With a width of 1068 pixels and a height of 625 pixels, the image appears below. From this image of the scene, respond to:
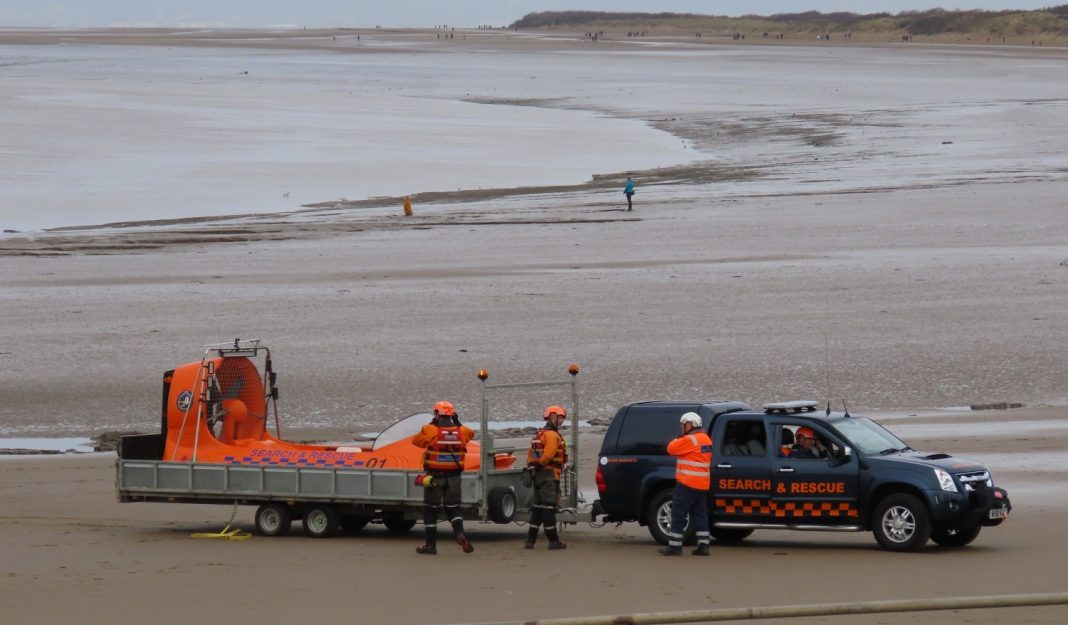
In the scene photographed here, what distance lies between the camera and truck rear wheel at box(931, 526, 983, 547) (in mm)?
14742

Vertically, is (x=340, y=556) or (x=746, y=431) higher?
(x=746, y=431)

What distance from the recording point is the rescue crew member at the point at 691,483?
14.7 meters

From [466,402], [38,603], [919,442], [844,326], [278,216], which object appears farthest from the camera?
[278,216]

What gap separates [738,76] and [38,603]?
101 m

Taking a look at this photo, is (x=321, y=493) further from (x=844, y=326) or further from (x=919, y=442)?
(x=844, y=326)

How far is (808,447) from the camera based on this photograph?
15.2 m

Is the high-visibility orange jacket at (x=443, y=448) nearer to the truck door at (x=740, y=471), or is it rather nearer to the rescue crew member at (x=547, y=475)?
the rescue crew member at (x=547, y=475)

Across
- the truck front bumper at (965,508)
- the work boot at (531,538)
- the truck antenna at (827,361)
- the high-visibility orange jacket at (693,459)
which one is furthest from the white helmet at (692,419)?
the truck antenna at (827,361)

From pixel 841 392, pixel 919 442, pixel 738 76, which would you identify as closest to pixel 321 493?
pixel 919 442

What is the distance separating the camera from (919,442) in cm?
1942

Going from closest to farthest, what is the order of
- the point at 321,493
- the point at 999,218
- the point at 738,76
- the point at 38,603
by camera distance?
the point at 38,603 → the point at 321,493 → the point at 999,218 → the point at 738,76

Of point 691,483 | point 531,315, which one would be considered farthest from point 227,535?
point 531,315

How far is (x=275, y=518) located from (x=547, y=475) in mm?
3042

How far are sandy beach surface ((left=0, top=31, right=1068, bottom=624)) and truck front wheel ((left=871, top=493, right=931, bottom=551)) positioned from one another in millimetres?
292
